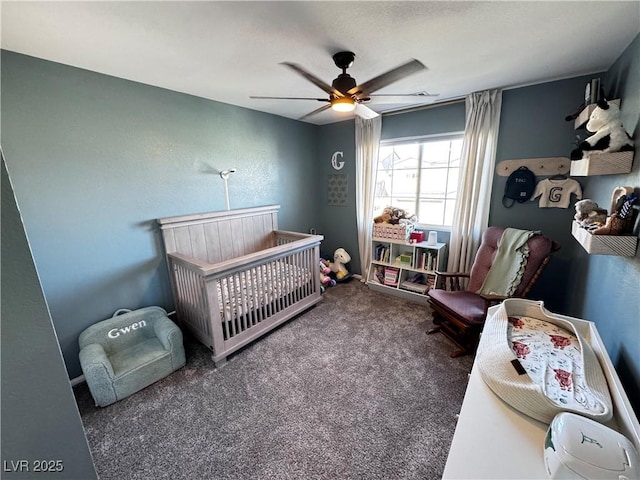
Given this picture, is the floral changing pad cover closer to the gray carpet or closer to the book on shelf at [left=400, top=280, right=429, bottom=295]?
the gray carpet

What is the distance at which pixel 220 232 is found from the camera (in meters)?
2.91

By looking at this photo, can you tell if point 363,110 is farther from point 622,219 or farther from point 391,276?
point 391,276

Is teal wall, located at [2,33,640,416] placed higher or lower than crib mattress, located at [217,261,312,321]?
higher

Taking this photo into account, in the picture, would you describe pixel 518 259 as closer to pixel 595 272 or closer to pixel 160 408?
pixel 595 272

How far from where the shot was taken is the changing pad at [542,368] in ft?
2.96

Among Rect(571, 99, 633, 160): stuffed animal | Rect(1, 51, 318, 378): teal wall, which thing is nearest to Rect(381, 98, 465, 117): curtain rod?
Rect(571, 99, 633, 160): stuffed animal

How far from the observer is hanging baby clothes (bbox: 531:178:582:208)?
2.32 meters

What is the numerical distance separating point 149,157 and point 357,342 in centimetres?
255

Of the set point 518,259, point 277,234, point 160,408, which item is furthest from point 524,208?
point 160,408

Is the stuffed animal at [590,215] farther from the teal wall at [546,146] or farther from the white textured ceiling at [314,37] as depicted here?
the white textured ceiling at [314,37]

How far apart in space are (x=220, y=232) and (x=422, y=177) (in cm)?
258

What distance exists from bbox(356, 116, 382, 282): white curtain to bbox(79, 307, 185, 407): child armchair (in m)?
2.52

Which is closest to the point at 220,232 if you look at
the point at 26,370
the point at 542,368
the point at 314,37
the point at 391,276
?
the point at 314,37

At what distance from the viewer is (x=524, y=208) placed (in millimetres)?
2590
